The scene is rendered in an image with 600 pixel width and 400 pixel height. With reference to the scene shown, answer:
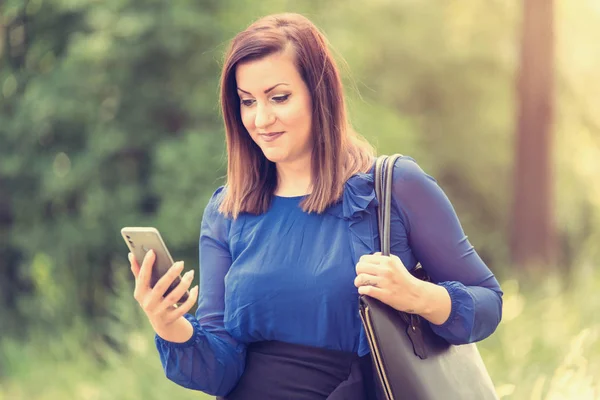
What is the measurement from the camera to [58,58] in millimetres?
9070

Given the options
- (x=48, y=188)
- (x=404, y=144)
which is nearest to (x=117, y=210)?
(x=48, y=188)

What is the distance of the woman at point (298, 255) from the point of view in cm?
238

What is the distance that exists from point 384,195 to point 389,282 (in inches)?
12.0

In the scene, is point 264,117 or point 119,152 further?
point 119,152

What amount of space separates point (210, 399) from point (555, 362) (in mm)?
1978

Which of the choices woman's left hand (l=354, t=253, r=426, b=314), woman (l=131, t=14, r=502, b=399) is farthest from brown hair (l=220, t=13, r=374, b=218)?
woman's left hand (l=354, t=253, r=426, b=314)

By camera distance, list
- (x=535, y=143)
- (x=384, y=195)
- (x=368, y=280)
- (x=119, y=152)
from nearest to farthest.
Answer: (x=368, y=280) → (x=384, y=195) → (x=535, y=143) → (x=119, y=152)

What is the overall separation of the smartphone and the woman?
34mm

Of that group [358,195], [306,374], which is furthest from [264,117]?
[306,374]

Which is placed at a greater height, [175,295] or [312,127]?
[312,127]

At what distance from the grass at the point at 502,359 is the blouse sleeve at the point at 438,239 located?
1.12 metres

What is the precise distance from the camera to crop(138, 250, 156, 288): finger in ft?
7.71

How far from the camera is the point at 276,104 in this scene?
8.48ft

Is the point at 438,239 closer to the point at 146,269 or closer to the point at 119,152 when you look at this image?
the point at 146,269
